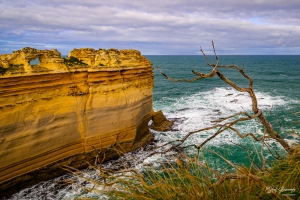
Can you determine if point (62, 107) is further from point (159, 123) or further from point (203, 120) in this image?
point (203, 120)

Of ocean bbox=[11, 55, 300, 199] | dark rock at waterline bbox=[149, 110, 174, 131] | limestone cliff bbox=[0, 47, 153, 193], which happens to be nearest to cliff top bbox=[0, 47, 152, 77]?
limestone cliff bbox=[0, 47, 153, 193]

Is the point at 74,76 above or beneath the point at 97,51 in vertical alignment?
beneath

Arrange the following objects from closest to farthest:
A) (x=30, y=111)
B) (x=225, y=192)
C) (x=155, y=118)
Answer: (x=225, y=192)
(x=30, y=111)
(x=155, y=118)

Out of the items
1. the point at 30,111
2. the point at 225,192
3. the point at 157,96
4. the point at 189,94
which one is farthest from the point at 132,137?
the point at 189,94

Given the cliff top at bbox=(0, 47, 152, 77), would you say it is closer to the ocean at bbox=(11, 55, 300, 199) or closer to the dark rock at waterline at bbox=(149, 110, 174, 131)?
the dark rock at waterline at bbox=(149, 110, 174, 131)

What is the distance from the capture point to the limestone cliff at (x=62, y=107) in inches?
341

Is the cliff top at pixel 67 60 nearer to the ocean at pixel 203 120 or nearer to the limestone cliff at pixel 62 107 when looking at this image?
the limestone cliff at pixel 62 107

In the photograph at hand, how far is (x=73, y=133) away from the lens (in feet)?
33.8

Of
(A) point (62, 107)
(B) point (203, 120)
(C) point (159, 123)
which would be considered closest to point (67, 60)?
(A) point (62, 107)

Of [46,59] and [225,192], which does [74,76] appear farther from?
[225,192]

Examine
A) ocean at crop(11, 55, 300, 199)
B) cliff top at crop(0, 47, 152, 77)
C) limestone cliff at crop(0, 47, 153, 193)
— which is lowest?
ocean at crop(11, 55, 300, 199)

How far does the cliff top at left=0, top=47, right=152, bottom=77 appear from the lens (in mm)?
8766

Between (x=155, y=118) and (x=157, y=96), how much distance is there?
1204 centimetres

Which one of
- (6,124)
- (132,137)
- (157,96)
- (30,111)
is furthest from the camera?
(157,96)
